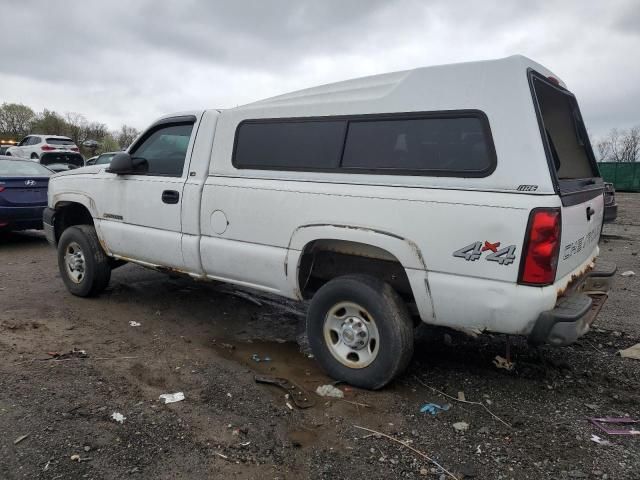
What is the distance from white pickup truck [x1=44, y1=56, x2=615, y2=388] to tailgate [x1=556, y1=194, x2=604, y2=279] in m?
0.02

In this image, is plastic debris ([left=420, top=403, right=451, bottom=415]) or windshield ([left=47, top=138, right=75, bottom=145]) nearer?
plastic debris ([left=420, top=403, right=451, bottom=415])

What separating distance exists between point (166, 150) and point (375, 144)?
2.32 m

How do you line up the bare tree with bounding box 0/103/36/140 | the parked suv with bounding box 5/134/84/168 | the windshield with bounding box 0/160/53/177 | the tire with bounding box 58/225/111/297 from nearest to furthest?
the tire with bounding box 58/225/111/297 → the windshield with bounding box 0/160/53/177 → the parked suv with bounding box 5/134/84/168 → the bare tree with bounding box 0/103/36/140

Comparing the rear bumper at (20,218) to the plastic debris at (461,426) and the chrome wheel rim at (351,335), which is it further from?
the plastic debris at (461,426)

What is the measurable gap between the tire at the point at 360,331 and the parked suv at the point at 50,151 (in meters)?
20.3

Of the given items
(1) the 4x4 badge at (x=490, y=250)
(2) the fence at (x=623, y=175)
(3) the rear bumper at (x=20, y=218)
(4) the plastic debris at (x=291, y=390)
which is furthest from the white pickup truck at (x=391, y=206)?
(2) the fence at (x=623, y=175)

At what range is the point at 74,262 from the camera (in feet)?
18.5

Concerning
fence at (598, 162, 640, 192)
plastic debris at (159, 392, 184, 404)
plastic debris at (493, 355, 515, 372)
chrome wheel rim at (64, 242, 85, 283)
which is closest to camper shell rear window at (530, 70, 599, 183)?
plastic debris at (493, 355, 515, 372)

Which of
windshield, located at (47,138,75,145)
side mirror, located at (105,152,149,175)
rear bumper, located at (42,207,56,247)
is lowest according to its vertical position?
rear bumper, located at (42,207,56,247)

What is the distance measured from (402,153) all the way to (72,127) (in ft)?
181

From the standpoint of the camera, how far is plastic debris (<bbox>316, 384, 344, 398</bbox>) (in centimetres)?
348

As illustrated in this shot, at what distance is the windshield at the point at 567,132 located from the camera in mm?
3744

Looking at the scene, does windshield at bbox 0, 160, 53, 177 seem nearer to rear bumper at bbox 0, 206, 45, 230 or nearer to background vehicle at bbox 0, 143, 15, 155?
rear bumper at bbox 0, 206, 45, 230

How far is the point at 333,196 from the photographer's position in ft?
11.5
